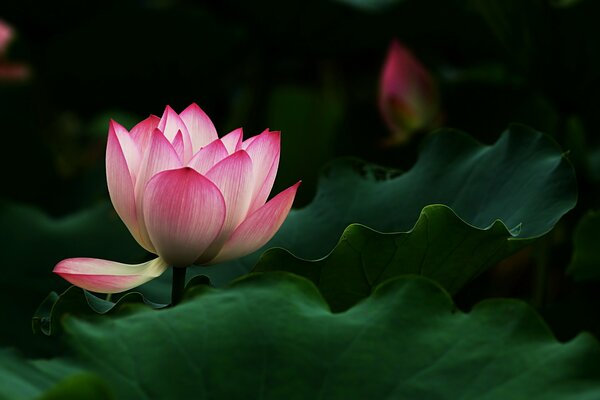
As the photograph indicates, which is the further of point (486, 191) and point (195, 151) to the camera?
point (486, 191)

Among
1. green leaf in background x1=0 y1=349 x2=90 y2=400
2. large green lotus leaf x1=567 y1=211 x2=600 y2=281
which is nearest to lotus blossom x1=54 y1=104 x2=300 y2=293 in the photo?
green leaf in background x1=0 y1=349 x2=90 y2=400

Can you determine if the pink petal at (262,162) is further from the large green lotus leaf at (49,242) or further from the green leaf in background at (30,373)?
the large green lotus leaf at (49,242)

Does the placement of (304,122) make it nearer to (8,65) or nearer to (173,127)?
(8,65)

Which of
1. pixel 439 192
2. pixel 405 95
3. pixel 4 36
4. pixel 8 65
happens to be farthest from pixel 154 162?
pixel 8 65

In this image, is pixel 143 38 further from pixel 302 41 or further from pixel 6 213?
pixel 6 213

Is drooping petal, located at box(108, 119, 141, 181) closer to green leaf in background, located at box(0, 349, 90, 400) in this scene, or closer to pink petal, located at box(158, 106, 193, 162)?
pink petal, located at box(158, 106, 193, 162)

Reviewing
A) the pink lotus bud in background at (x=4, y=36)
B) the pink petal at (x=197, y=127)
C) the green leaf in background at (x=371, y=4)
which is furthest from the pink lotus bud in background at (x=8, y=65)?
the pink petal at (x=197, y=127)

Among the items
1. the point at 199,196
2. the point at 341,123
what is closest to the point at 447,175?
the point at 199,196
